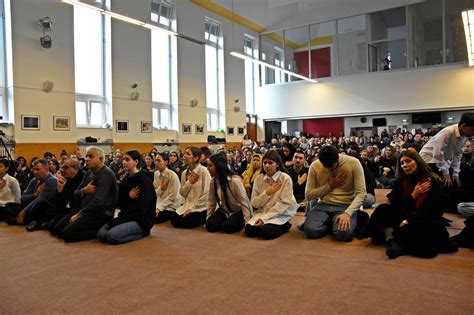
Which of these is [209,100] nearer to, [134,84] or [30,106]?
[134,84]

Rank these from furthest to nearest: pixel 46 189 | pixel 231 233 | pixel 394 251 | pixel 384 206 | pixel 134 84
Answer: pixel 134 84
pixel 46 189
pixel 231 233
pixel 384 206
pixel 394 251

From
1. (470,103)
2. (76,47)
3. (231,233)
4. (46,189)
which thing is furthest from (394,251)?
(470,103)

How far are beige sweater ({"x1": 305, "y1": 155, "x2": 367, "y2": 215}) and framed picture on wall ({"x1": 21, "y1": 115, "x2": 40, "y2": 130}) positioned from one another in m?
10.4

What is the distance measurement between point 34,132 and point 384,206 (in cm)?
1136

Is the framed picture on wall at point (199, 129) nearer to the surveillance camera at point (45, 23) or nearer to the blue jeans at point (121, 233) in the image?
the surveillance camera at point (45, 23)

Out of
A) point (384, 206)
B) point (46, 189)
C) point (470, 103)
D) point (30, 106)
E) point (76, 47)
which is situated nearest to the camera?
point (384, 206)

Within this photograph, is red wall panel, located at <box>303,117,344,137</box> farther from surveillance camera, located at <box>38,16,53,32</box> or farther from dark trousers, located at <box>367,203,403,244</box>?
dark trousers, located at <box>367,203,403,244</box>

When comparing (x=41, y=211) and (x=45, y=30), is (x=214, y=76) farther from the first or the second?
(x=41, y=211)

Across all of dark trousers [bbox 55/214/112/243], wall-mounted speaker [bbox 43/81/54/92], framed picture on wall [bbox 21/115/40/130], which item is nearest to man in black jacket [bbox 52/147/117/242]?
dark trousers [bbox 55/214/112/243]

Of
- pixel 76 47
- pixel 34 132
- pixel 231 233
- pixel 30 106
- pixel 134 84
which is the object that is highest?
pixel 76 47

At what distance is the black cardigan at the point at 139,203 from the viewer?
447cm

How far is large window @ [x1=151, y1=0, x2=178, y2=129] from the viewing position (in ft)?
52.5

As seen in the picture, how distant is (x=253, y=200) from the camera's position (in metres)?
Answer: 4.81

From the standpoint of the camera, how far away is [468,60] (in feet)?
50.5
